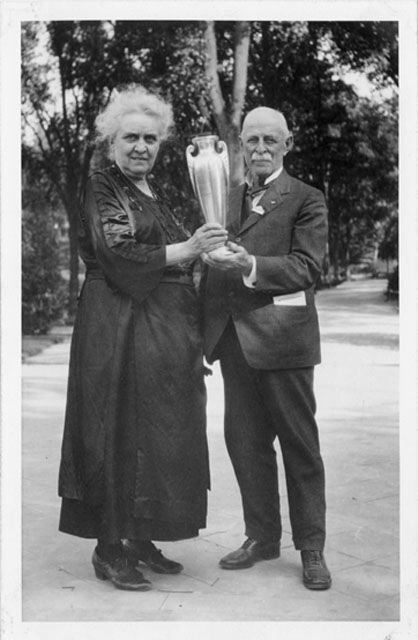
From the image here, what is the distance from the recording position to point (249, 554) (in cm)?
377

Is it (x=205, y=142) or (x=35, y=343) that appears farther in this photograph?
(x=35, y=343)

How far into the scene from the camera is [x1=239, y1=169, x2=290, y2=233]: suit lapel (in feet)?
11.8

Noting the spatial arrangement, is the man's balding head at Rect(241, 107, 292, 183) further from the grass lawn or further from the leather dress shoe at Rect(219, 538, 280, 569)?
the grass lawn

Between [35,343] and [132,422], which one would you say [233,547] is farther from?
[35,343]

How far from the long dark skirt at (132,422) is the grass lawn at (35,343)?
7335 mm

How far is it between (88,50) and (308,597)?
1019 centimetres

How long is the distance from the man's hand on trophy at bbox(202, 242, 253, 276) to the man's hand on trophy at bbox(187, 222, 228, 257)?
0.19ft

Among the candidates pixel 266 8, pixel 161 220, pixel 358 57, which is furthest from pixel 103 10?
pixel 358 57

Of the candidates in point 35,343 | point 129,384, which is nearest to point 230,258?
point 129,384

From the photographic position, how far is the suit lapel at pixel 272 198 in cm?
360

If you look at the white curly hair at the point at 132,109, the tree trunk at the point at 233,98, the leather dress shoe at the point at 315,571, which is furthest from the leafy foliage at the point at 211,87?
the leather dress shoe at the point at 315,571

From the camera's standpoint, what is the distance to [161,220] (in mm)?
3561

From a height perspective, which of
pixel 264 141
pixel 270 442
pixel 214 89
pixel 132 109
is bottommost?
pixel 270 442

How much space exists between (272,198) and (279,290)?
0.43 meters
